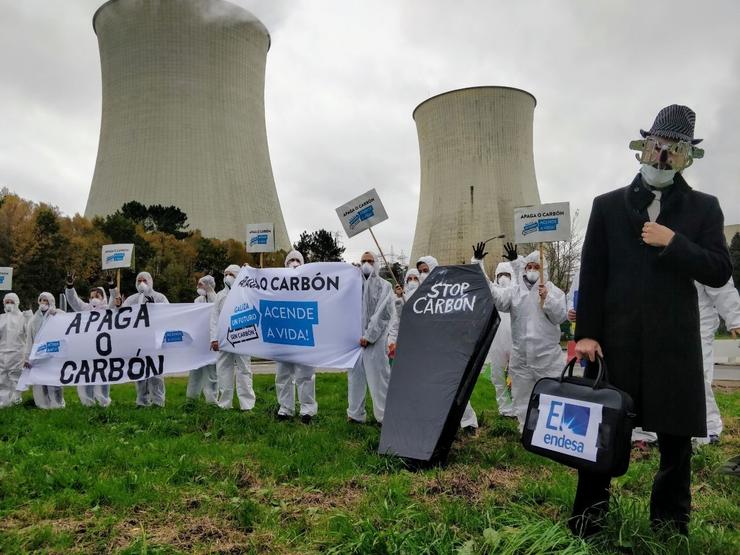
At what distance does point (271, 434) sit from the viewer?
5.18 m

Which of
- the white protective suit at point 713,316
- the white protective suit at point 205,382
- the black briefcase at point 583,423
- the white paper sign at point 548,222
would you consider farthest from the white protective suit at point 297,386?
the black briefcase at point 583,423

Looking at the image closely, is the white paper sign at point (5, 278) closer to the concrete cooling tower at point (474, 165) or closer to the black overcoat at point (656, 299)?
the black overcoat at point (656, 299)

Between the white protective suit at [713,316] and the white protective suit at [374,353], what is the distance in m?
2.81

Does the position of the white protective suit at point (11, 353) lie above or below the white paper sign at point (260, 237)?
below

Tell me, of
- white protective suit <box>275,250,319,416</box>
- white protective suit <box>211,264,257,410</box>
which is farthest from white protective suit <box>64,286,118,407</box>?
white protective suit <box>275,250,319,416</box>

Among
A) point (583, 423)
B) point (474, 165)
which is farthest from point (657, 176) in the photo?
point (474, 165)

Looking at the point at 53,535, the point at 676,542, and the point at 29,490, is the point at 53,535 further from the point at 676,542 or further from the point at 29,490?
the point at 676,542

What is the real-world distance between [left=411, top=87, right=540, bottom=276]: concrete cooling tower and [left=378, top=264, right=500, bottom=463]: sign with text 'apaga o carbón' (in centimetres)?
2263

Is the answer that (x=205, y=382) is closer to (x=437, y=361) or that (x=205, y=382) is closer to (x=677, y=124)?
(x=437, y=361)

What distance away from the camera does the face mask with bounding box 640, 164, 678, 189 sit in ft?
7.91

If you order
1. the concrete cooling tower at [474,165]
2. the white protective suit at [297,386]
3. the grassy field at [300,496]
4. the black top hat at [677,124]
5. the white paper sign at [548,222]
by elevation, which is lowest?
the grassy field at [300,496]

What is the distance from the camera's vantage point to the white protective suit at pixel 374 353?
19.2 ft

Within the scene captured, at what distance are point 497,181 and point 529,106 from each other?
4305mm

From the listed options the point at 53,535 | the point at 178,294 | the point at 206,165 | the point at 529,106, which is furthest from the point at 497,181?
the point at 53,535
